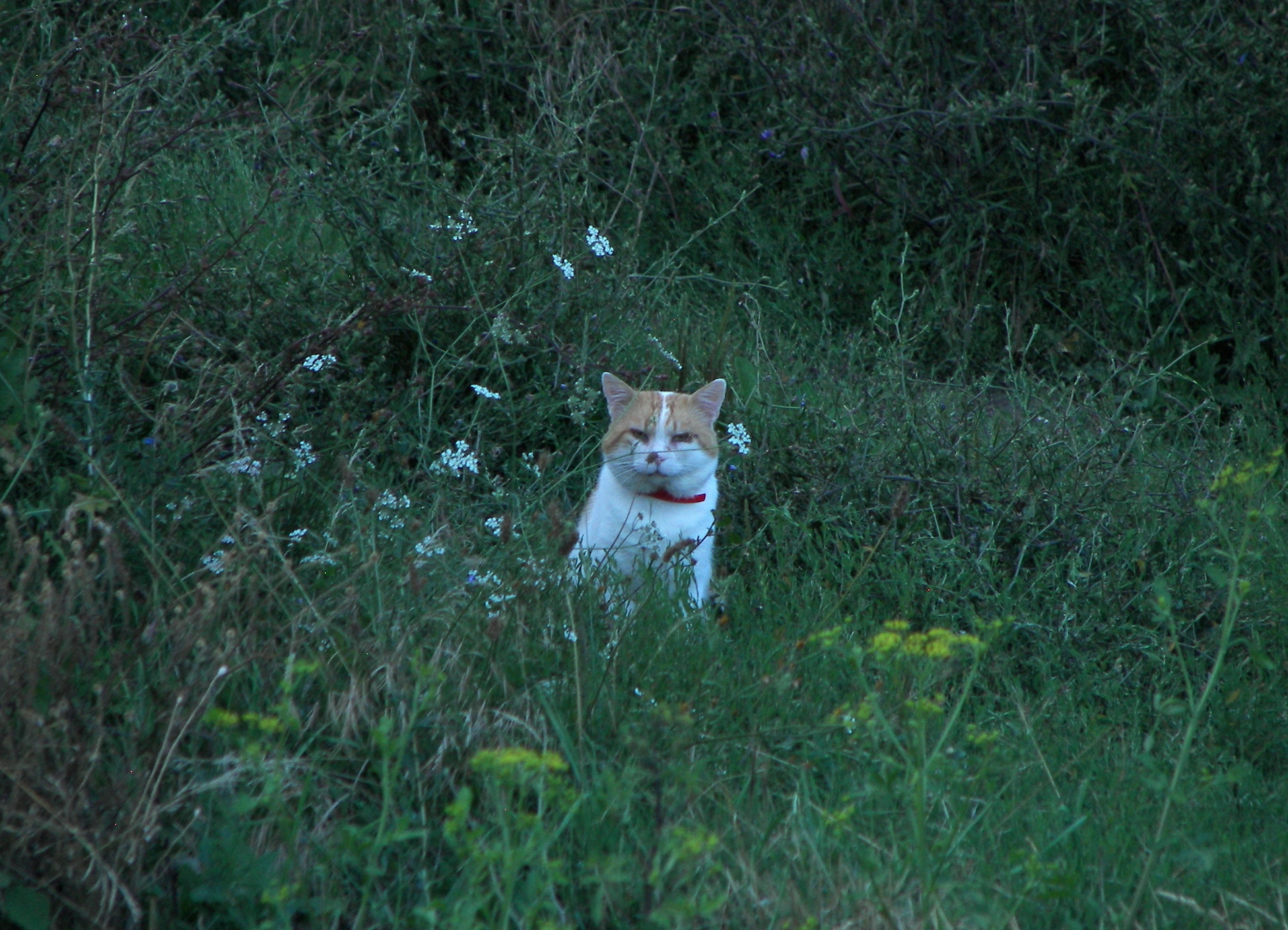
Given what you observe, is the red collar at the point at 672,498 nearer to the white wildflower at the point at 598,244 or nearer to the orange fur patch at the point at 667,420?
the orange fur patch at the point at 667,420

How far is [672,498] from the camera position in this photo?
11.7 ft

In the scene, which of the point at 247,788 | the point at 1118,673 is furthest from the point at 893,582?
the point at 247,788

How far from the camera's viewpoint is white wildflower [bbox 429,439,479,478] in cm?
331

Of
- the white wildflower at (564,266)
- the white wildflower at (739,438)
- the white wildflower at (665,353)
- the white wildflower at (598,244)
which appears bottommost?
the white wildflower at (665,353)

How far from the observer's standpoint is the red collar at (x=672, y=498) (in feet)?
11.6

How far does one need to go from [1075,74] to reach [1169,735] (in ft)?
11.1

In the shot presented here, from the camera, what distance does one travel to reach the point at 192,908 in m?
1.95

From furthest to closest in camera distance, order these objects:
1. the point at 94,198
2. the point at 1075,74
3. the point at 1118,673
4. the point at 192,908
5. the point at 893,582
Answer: the point at 1075,74 < the point at 893,582 < the point at 1118,673 < the point at 94,198 < the point at 192,908

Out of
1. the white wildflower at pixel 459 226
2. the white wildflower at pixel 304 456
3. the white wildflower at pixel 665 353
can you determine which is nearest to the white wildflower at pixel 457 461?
the white wildflower at pixel 304 456

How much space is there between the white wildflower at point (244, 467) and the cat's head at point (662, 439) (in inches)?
43.4

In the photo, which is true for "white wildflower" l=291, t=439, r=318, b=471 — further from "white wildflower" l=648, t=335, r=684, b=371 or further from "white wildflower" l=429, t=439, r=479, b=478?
"white wildflower" l=648, t=335, r=684, b=371

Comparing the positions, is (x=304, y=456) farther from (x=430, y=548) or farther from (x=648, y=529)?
(x=648, y=529)

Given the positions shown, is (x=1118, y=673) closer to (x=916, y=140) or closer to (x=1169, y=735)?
(x=1169, y=735)

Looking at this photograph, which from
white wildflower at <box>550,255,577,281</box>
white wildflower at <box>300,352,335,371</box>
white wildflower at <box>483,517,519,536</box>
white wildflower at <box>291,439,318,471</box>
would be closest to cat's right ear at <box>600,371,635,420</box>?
white wildflower at <box>550,255,577,281</box>
